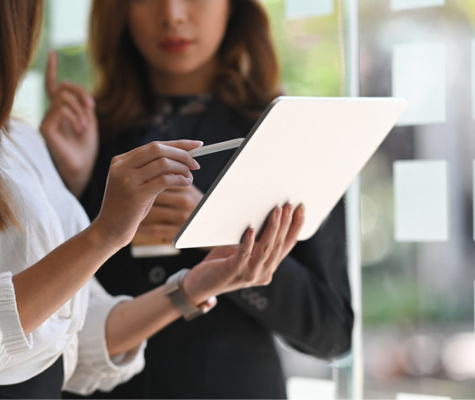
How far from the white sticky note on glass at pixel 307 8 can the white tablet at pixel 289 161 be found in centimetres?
39

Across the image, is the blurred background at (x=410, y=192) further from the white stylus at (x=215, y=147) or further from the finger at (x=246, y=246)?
the white stylus at (x=215, y=147)

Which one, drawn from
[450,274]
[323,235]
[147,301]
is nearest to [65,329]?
[147,301]

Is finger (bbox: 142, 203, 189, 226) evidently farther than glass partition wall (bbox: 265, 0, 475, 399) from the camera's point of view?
No

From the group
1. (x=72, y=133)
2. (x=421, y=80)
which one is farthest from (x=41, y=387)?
(x=421, y=80)

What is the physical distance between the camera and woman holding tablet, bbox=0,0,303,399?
58cm

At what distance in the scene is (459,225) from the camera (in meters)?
0.97

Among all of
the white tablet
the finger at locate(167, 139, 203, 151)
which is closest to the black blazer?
the white tablet

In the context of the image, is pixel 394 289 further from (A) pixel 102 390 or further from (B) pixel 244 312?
(A) pixel 102 390

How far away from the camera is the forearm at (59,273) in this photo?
0.58m

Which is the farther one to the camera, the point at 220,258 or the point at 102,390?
the point at 102,390

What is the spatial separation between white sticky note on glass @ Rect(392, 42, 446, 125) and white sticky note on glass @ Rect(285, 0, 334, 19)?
129mm

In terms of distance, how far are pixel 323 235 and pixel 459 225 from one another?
18 cm

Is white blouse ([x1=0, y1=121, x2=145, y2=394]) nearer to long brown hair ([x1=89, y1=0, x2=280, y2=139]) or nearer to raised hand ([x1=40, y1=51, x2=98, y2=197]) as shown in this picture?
raised hand ([x1=40, y1=51, x2=98, y2=197])

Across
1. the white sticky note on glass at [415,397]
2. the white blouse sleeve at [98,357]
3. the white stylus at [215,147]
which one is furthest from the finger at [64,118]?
the white sticky note on glass at [415,397]
